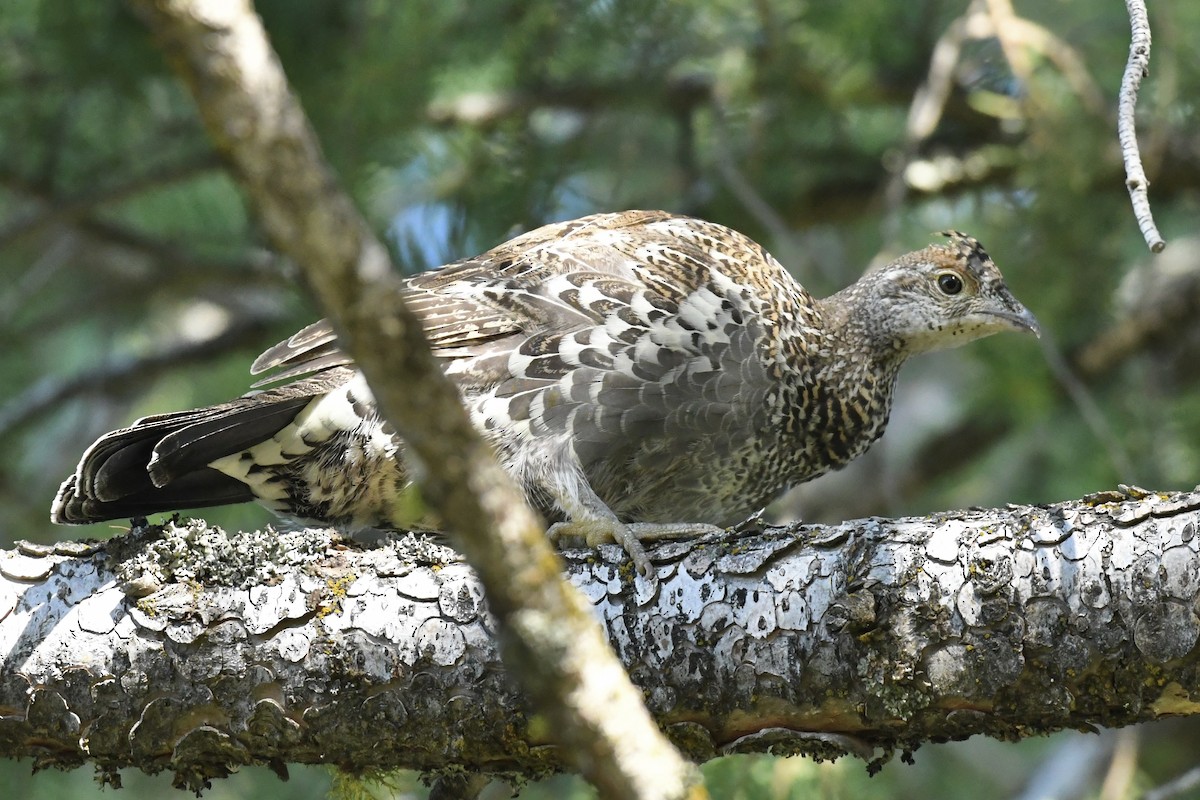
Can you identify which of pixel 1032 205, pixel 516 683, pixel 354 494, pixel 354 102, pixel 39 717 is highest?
pixel 354 102

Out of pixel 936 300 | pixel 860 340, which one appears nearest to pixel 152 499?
pixel 860 340

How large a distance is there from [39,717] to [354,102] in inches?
86.8

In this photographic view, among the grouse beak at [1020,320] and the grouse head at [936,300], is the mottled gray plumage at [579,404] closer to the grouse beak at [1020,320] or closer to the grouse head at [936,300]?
the grouse beak at [1020,320]

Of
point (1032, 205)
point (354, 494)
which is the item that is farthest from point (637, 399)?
point (1032, 205)

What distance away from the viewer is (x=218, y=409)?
3.35m

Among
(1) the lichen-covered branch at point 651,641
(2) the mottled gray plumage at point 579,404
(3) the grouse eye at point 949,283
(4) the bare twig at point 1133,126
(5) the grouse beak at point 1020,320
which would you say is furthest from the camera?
(3) the grouse eye at point 949,283

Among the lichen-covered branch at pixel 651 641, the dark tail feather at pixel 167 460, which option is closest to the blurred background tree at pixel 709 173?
the dark tail feather at pixel 167 460

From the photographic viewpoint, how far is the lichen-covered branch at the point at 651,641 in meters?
2.39

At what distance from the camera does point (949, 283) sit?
4.25 m

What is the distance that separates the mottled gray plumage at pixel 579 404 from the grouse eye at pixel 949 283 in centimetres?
30

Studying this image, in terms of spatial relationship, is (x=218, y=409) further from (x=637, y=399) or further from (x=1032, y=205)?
(x=1032, y=205)

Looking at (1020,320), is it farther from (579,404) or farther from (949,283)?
(579,404)

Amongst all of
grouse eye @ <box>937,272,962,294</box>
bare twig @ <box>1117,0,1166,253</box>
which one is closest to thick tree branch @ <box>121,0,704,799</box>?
bare twig @ <box>1117,0,1166,253</box>

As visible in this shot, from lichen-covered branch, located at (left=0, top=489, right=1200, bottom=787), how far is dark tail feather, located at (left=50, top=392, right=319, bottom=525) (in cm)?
27
